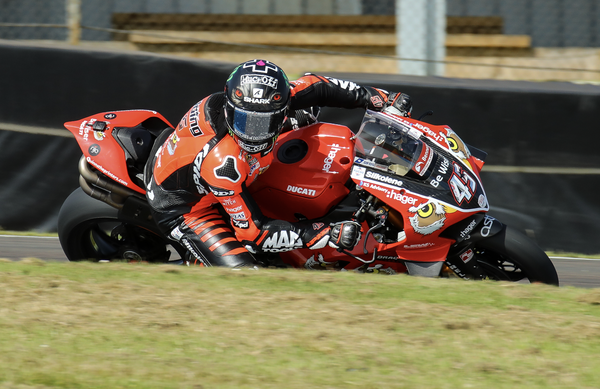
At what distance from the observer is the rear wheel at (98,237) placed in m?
4.71

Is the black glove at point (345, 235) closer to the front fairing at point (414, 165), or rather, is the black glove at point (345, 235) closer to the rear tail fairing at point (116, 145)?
the front fairing at point (414, 165)

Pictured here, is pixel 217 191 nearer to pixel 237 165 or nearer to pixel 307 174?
pixel 237 165

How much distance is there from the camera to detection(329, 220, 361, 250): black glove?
4.02m

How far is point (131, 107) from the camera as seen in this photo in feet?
19.4

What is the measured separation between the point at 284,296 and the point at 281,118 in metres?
1.05

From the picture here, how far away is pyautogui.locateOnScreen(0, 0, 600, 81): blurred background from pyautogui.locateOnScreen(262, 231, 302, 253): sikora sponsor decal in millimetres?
2653

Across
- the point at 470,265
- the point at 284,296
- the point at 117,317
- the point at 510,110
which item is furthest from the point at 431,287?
the point at 510,110

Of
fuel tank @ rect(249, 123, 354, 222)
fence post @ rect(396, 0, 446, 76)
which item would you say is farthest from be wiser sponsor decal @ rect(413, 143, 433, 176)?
fence post @ rect(396, 0, 446, 76)

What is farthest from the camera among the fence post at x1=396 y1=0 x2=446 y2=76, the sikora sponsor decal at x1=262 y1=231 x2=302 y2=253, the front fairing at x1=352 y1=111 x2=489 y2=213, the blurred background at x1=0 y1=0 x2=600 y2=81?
the blurred background at x1=0 y1=0 x2=600 y2=81

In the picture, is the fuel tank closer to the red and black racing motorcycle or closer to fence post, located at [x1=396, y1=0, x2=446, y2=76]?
the red and black racing motorcycle

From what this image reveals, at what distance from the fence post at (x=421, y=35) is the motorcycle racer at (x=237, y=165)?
1640 mm

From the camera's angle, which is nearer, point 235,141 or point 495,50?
point 235,141

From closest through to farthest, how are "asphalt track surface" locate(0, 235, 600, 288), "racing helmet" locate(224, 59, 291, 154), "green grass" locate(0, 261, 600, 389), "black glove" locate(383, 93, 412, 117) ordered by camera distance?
A: 1. "green grass" locate(0, 261, 600, 389)
2. "racing helmet" locate(224, 59, 291, 154)
3. "black glove" locate(383, 93, 412, 117)
4. "asphalt track surface" locate(0, 235, 600, 288)

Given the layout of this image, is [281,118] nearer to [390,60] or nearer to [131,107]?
[131,107]
